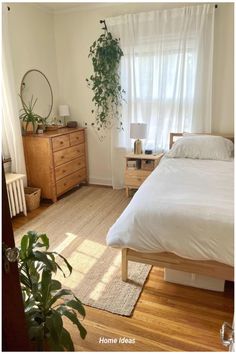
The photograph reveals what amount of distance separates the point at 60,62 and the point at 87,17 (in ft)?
2.49

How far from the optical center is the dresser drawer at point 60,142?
345 centimetres

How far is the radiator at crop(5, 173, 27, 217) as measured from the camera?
9.87ft

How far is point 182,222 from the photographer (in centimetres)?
171

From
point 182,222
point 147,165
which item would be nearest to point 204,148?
point 147,165

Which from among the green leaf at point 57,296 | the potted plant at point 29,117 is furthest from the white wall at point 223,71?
the green leaf at point 57,296

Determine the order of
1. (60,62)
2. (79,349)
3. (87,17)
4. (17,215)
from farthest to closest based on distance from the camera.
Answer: (60,62)
(87,17)
(17,215)
(79,349)

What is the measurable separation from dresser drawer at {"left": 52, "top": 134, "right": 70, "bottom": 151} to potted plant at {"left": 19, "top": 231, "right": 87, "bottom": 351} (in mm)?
2251

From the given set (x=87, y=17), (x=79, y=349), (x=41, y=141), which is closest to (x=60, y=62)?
(x=87, y=17)

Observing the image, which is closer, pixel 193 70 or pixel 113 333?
pixel 113 333

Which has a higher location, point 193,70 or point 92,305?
point 193,70

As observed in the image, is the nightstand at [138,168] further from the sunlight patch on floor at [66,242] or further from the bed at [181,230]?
the bed at [181,230]

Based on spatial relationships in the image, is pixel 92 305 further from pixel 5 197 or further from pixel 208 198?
pixel 5 197

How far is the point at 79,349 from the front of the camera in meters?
1.51

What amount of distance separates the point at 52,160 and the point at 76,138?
67cm
